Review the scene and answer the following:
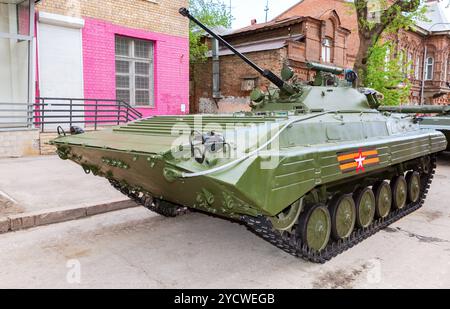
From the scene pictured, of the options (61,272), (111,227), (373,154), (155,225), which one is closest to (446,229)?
(373,154)

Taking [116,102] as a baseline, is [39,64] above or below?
above

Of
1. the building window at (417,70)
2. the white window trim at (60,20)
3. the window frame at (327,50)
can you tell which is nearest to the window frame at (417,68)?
the building window at (417,70)

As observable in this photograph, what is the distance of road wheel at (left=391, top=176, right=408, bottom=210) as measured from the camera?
5945 millimetres

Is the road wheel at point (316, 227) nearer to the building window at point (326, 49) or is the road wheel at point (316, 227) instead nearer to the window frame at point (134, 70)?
the window frame at point (134, 70)

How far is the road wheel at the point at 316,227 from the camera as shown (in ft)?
13.5

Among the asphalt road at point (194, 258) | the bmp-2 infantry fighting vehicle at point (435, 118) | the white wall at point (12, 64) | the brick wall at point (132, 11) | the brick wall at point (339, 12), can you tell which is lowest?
the asphalt road at point (194, 258)

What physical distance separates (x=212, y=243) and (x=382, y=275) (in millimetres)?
1818

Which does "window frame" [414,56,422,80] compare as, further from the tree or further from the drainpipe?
the drainpipe

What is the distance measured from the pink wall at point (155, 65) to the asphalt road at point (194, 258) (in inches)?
288

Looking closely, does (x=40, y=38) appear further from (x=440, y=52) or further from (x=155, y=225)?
(x=440, y=52)

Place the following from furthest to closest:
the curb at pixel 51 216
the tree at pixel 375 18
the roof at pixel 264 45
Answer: the roof at pixel 264 45 < the tree at pixel 375 18 < the curb at pixel 51 216

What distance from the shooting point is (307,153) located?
371cm

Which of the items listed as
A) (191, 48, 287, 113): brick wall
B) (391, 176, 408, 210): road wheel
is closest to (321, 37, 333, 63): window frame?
(191, 48, 287, 113): brick wall
